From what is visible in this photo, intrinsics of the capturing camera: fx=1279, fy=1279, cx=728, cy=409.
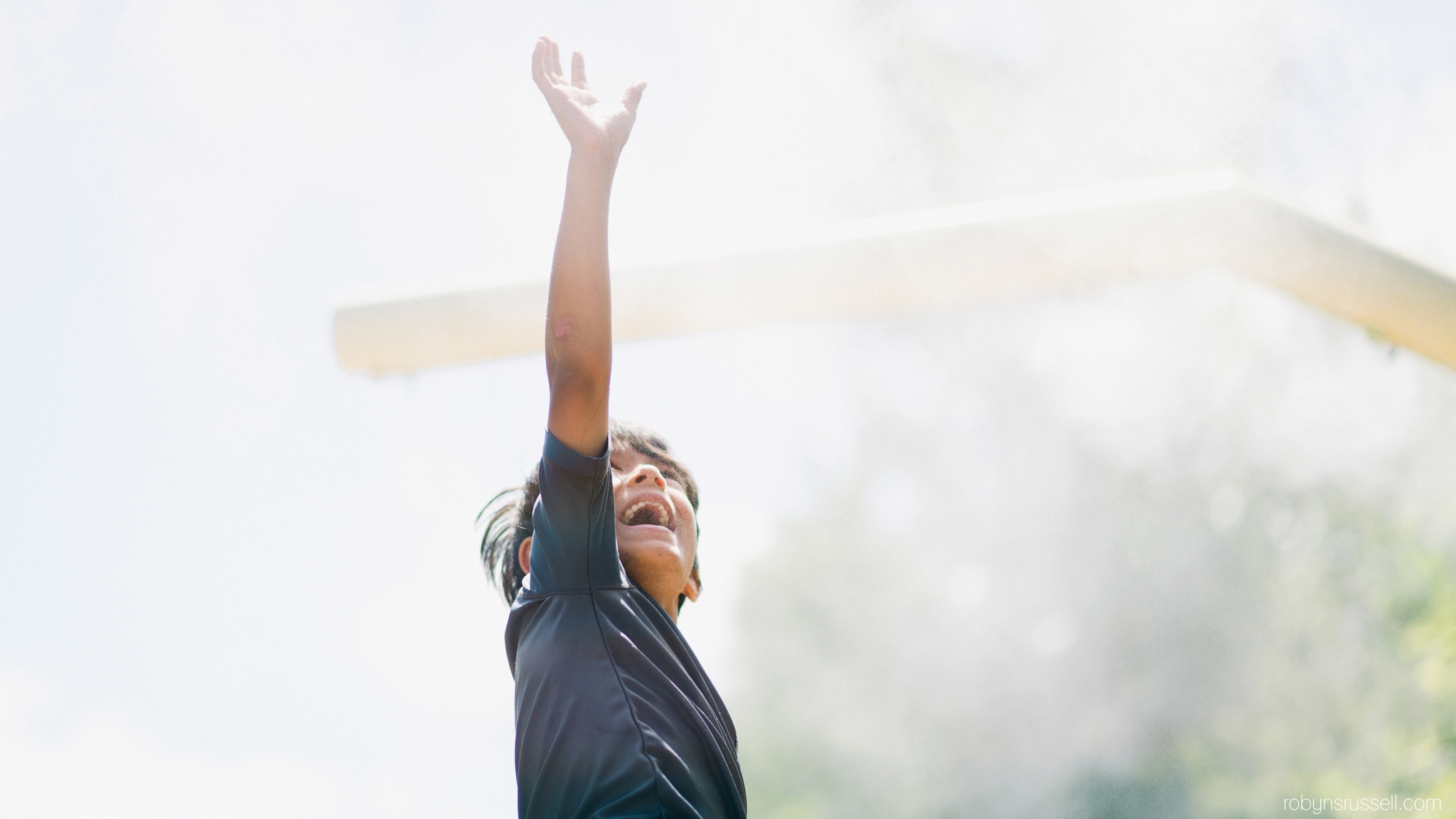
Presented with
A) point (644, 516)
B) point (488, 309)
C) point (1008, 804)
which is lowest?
point (1008, 804)

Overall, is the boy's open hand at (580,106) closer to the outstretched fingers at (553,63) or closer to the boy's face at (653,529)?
the outstretched fingers at (553,63)

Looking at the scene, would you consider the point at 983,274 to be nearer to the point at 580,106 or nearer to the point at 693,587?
the point at 580,106

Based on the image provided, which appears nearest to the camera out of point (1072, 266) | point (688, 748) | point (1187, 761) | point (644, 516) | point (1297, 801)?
point (688, 748)

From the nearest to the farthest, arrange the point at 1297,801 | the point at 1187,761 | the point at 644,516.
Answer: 1. the point at 644,516
2. the point at 1297,801
3. the point at 1187,761

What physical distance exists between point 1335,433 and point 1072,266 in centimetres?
1346

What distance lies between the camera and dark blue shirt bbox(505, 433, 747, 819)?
1314 mm

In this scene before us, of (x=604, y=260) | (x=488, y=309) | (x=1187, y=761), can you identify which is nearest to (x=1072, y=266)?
Result: (x=604, y=260)

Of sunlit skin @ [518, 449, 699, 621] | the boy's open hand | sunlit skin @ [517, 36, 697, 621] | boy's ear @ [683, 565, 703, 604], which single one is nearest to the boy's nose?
sunlit skin @ [518, 449, 699, 621]

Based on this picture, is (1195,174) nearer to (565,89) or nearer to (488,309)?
(565,89)

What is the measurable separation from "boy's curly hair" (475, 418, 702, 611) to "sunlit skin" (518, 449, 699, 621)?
6 cm

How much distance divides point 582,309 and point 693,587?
739 millimetres

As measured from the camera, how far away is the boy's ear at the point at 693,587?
6.34 ft

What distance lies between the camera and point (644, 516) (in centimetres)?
172

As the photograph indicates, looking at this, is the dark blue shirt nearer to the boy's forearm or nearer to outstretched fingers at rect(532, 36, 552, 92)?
the boy's forearm
